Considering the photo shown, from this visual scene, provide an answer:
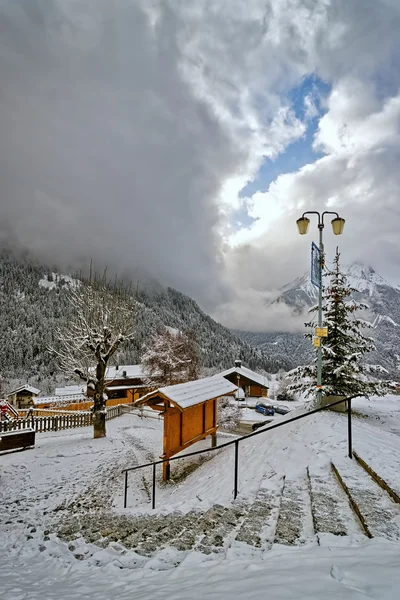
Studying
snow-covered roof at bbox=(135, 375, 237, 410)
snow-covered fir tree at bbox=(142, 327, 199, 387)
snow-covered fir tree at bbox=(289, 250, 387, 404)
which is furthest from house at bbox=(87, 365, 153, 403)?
A: snow-covered fir tree at bbox=(289, 250, 387, 404)

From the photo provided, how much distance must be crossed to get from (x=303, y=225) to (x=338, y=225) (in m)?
1.12

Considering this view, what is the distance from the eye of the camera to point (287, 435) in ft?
26.6

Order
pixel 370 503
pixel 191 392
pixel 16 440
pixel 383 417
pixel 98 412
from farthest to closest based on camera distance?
1. pixel 98 412
2. pixel 383 417
3. pixel 16 440
4. pixel 191 392
5. pixel 370 503

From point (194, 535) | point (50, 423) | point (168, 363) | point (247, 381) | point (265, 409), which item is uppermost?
point (168, 363)

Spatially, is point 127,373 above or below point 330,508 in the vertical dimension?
below

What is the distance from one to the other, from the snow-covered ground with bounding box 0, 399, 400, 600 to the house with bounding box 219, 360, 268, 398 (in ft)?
121

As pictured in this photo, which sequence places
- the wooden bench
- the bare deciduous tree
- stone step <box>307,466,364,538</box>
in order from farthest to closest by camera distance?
the bare deciduous tree → the wooden bench → stone step <box>307,466,364,538</box>

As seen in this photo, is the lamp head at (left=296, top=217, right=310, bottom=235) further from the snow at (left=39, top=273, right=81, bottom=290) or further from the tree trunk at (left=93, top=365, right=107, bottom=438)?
the snow at (left=39, top=273, right=81, bottom=290)

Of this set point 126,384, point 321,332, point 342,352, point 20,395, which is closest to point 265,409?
point 126,384

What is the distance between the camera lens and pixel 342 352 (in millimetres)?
12492

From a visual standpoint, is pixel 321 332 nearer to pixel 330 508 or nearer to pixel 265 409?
pixel 330 508

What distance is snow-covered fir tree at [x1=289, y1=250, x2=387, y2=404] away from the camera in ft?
39.5

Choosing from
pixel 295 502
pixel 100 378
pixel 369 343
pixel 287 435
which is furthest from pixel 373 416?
pixel 100 378

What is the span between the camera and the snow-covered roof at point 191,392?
8977 mm
